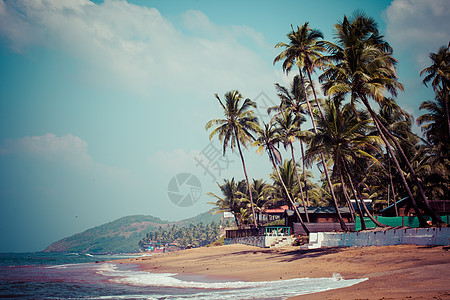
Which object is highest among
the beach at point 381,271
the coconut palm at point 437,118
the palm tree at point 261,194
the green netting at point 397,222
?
the coconut palm at point 437,118

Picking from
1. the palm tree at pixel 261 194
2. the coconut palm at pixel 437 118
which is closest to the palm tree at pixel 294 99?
the coconut palm at pixel 437 118

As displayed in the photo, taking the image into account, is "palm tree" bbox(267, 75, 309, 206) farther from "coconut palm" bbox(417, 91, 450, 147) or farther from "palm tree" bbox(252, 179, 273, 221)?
"palm tree" bbox(252, 179, 273, 221)

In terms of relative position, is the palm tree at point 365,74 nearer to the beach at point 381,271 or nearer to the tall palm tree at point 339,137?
the tall palm tree at point 339,137

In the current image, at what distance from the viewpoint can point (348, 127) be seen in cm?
2341

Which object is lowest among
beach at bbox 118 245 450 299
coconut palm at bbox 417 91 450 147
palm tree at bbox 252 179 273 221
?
beach at bbox 118 245 450 299

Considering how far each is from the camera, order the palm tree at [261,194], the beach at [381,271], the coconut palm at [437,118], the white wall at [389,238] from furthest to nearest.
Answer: the palm tree at [261,194], the coconut palm at [437,118], the white wall at [389,238], the beach at [381,271]

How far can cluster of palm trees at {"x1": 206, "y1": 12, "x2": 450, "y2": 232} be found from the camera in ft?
70.3

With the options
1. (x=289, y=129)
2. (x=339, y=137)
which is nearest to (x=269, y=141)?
(x=289, y=129)

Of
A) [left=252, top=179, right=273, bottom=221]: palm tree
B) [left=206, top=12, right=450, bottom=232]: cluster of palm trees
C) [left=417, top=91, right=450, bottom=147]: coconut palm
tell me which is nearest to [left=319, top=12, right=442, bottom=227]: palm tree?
[left=206, top=12, right=450, bottom=232]: cluster of palm trees

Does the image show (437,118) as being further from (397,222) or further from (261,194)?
(261,194)

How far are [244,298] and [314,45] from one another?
25546mm

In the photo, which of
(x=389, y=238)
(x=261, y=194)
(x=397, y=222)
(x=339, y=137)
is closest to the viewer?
(x=389, y=238)

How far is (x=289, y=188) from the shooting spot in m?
48.3

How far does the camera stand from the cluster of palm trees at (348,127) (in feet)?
70.3
